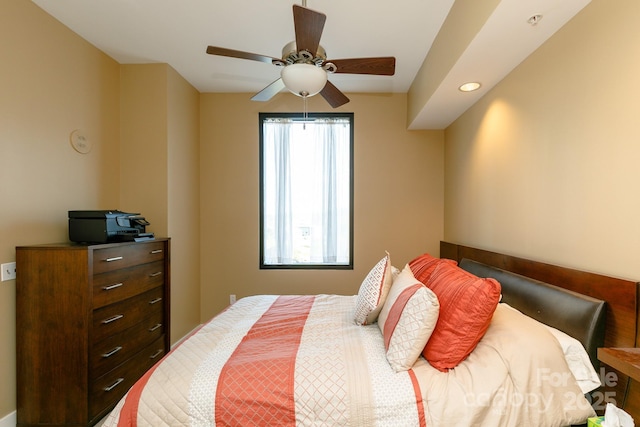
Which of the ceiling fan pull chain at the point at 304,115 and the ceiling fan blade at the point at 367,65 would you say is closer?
the ceiling fan blade at the point at 367,65

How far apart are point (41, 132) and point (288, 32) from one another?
189cm

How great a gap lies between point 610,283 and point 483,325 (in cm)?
52

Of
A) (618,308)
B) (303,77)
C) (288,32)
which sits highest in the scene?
(288,32)

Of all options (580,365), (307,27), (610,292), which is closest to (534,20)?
(307,27)

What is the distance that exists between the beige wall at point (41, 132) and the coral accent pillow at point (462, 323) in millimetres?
2502

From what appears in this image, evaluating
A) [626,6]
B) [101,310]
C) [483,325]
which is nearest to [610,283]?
[483,325]

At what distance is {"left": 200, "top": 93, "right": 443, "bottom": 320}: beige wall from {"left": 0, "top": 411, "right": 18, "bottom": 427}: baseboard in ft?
6.26

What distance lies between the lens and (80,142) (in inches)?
105

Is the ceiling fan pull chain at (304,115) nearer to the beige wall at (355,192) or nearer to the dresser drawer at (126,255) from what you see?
the beige wall at (355,192)

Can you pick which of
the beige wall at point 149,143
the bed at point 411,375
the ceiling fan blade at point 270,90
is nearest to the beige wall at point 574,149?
the bed at point 411,375

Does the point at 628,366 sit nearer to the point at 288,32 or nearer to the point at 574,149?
the point at 574,149

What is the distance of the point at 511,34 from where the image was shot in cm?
175

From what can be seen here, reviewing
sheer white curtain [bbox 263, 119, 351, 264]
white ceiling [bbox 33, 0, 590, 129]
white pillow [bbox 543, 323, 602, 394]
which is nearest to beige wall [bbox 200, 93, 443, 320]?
sheer white curtain [bbox 263, 119, 351, 264]

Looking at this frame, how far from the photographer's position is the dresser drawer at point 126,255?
85.7 inches
